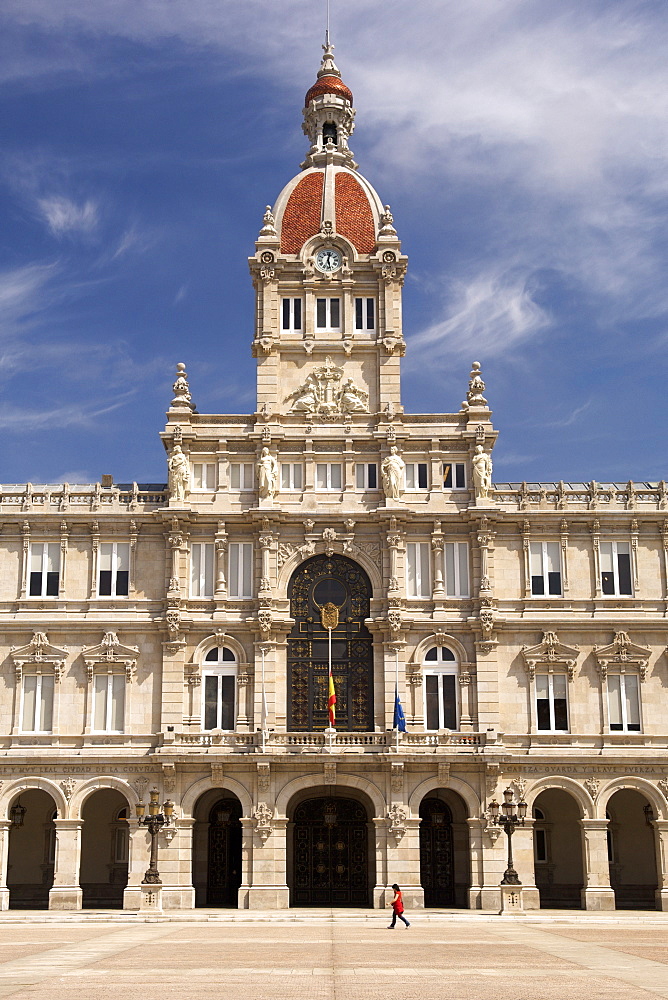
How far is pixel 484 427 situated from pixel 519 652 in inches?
516

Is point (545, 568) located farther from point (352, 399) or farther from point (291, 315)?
point (291, 315)

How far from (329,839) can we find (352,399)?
25.3 meters

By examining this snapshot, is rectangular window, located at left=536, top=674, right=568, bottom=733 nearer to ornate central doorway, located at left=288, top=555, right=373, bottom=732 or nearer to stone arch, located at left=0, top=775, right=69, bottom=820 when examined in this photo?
ornate central doorway, located at left=288, top=555, right=373, bottom=732

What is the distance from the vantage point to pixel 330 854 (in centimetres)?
6950

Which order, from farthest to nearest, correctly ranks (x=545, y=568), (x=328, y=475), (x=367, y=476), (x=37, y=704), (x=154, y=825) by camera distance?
(x=328, y=475) < (x=367, y=476) < (x=545, y=568) < (x=37, y=704) < (x=154, y=825)

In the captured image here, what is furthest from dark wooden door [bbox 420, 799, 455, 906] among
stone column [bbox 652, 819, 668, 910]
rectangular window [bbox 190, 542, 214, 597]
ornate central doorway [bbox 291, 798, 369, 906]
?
rectangular window [bbox 190, 542, 214, 597]

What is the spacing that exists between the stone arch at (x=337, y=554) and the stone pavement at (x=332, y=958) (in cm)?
1863

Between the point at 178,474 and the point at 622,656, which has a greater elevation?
the point at 178,474

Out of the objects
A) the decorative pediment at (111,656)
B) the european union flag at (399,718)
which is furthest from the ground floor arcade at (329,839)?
the decorative pediment at (111,656)

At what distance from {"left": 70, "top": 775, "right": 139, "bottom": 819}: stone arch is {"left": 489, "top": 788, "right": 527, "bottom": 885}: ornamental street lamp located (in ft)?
63.1

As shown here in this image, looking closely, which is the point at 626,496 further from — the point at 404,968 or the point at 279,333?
the point at 404,968

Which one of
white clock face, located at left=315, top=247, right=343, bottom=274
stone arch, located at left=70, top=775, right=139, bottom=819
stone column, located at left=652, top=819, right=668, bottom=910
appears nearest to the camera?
stone column, located at left=652, top=819, right=668, bottom=910

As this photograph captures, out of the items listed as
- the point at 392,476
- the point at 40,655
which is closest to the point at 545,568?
the point at 392,476

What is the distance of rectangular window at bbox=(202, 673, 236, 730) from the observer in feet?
228
